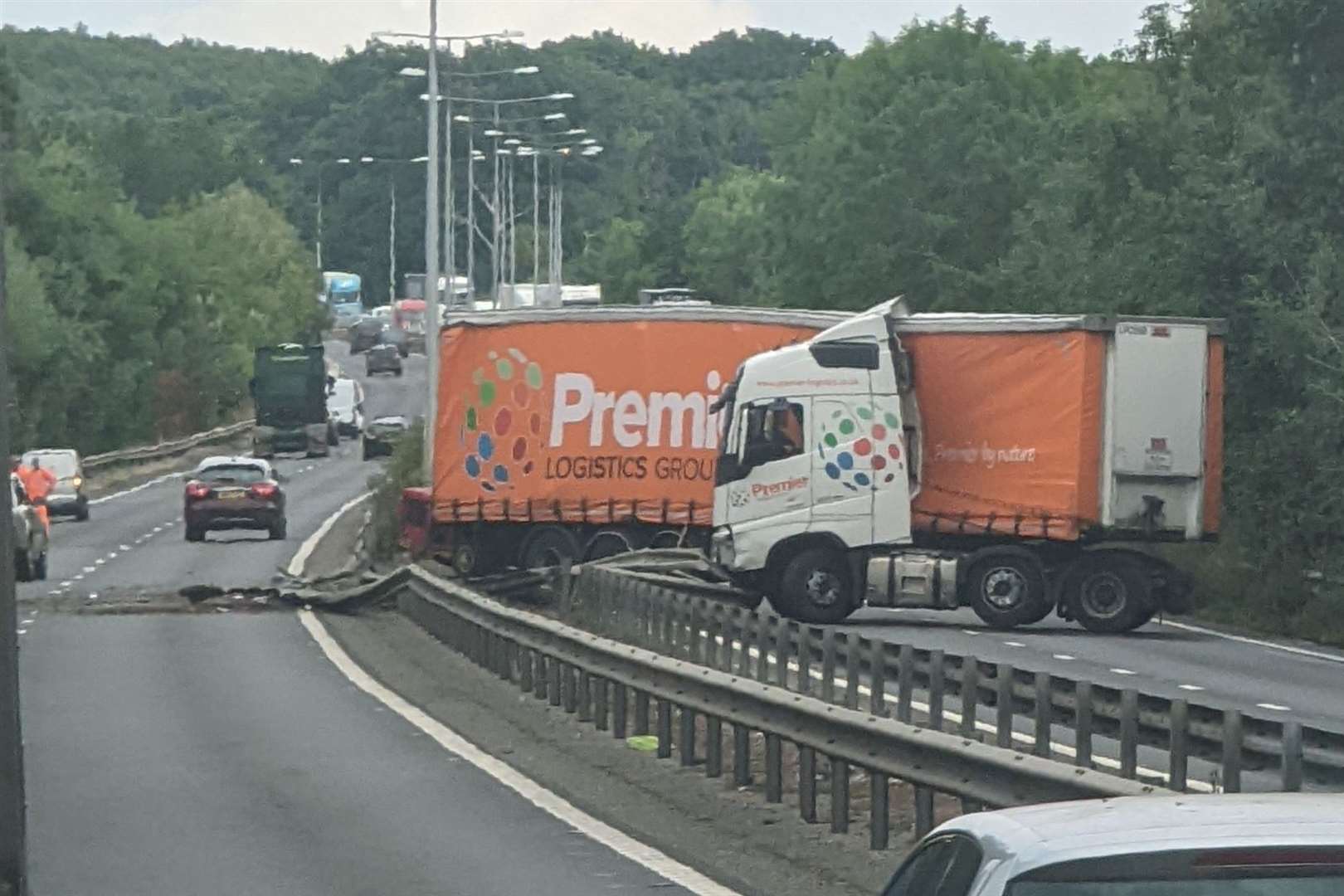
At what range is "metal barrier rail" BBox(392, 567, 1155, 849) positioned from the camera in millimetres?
11625

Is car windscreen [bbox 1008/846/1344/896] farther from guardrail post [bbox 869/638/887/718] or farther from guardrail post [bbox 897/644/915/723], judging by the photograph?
guardrail post [bbox 897/644/915/723]

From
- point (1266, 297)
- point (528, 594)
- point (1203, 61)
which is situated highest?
point (1203, 61)

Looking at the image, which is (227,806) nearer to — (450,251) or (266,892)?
(266,892)

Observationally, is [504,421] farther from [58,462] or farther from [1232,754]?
[58,462]

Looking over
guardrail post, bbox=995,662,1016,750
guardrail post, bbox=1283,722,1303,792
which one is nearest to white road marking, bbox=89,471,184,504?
guardrail post, bbox=995,662,1016,750

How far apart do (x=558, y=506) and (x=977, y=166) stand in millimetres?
49476

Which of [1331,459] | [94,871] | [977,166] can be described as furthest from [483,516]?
[977,166]

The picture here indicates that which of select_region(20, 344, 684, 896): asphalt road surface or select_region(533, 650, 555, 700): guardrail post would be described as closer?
select_region(20, 344, 684, 896): asphalt road surface

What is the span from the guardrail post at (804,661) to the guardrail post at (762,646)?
21.2 inches

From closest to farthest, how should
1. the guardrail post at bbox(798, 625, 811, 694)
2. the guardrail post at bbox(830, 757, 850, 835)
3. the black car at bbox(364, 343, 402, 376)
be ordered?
the guardrail post at bbox(830, 757, 850, 835), the guardrail post at bbox(798, 625, 811, 694), the black car at bbox(364, 343, 402, 376)

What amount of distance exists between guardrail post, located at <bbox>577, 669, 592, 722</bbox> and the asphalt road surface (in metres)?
1.13

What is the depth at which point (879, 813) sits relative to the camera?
45.1 feet

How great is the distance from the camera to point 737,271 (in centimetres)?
13025

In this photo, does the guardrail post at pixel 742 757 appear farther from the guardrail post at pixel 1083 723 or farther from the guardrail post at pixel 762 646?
the guardrail post at pixel 1083 723
